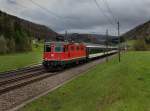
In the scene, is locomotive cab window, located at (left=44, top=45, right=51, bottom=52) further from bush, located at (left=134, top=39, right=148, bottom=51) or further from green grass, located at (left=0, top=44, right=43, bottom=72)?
bush, located at (left=134, top=39, right=148, bottom=51)

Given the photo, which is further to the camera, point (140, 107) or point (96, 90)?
point (96, 90)

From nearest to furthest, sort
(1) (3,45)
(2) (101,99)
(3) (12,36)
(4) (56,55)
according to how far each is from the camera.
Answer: (2) (101,99) → (4) (56,55) → (1) (3,45) → (3) (12,36)

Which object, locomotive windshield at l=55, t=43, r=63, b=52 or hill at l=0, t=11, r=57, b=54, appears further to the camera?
hill at l=0, t=11, r=57, b=54

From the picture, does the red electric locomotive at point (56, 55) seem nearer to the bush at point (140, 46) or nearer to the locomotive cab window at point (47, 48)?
the locomotive cab window at point (47, 48)

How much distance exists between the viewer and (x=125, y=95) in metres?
17.0

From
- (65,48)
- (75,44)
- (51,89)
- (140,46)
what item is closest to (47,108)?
→ (51,89)

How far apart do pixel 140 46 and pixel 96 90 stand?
449ft

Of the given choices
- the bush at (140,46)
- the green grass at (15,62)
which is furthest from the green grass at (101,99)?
the bush at (140,46)

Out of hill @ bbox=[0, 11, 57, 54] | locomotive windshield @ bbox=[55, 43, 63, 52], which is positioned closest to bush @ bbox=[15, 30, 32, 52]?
hill @ bbox=[0, 11, 57, 54]

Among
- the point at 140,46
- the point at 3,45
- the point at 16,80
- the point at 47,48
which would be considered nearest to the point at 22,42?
the point at 3,45

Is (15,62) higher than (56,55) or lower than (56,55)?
lower

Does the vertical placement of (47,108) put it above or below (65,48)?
below

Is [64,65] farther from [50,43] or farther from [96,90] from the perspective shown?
[96,90]

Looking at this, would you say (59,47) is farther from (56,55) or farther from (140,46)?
(140,46)
